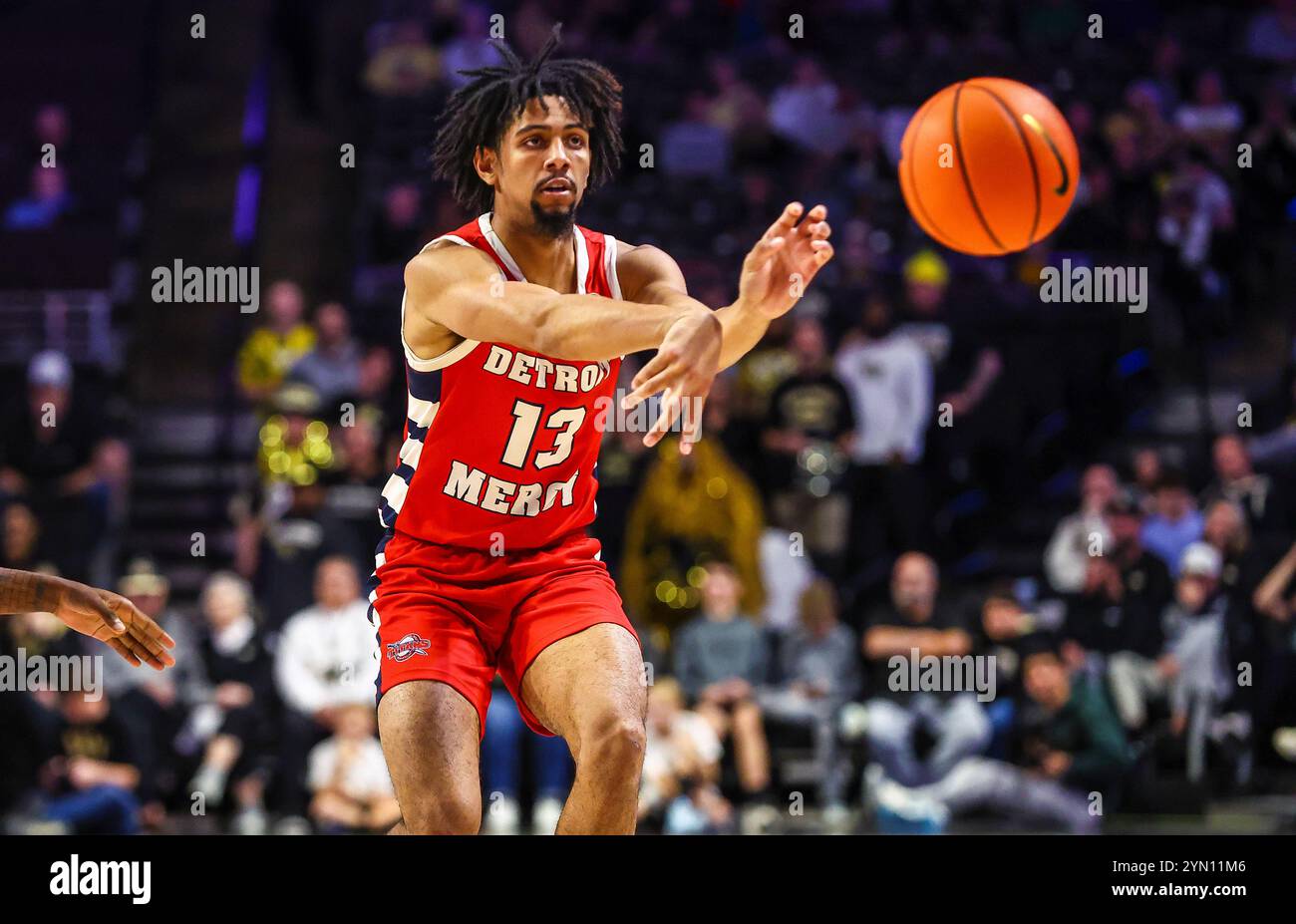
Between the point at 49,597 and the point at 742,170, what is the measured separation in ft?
23.7

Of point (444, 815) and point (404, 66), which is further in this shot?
point (404, 66)

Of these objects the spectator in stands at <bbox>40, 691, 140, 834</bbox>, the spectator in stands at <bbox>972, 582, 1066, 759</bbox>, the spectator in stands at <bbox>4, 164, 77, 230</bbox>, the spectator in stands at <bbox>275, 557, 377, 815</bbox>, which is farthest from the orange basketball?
the spectator in stands at <bbox>4, 164, 77, 230</bbox>

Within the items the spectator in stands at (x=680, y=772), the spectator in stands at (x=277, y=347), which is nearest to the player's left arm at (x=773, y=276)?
the spectator in stands at (x=680, y=772)

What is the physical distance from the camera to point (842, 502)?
928 cm

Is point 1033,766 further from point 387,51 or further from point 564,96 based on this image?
point 387,51

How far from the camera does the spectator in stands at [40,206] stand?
1225 centimetres

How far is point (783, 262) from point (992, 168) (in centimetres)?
157

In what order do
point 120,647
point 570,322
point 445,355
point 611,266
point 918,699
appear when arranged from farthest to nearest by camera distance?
point 918,699, point 611,266, point 445,355, point 120,647, point 570,322

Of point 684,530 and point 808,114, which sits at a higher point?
point 808,114

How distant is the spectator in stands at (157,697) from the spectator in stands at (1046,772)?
329 cm

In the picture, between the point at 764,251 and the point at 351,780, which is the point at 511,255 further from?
the point at 351,780

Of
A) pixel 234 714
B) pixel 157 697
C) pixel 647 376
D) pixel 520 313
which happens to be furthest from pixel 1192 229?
pixel 647 376

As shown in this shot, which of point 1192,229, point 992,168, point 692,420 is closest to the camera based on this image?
point 692,420

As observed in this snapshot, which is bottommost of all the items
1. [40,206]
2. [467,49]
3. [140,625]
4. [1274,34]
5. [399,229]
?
[140,625]
